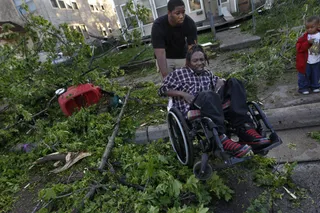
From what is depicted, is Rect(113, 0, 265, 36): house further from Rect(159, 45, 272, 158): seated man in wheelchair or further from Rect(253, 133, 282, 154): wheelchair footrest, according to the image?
Rect(253, 133, 282, 154): wheelchair footrest

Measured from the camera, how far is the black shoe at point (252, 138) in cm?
186

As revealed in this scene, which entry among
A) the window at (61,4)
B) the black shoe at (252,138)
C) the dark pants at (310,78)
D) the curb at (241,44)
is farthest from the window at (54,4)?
the black shoe at (252,138)

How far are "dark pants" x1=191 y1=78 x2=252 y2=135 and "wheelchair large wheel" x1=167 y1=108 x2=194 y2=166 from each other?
0.20m

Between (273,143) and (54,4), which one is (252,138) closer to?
(273,143)

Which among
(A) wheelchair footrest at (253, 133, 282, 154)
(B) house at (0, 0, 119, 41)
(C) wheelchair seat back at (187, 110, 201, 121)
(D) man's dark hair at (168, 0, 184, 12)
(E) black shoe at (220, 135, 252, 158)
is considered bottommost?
(A) wheelchair footrest at (253, 133, 282, 154)

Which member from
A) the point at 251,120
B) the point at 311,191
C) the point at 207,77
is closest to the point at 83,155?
the point at 207,77

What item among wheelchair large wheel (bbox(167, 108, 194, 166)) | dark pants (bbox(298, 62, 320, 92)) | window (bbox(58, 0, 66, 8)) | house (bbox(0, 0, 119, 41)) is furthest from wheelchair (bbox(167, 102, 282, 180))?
window (bbox(58, 0, 66, 8))

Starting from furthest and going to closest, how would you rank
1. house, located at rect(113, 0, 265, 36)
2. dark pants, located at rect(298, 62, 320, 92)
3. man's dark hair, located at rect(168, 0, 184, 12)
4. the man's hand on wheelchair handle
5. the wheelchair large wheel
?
1. house, located at rect(113, 0, 265, 36)
2. dark pants, located at rect(298, 62, 320, 92)
3. man's dark hair, located at rect(168, 0, 184, 12)
4. the man's hand on wheelchair handle
5. the wheelchair large wheel

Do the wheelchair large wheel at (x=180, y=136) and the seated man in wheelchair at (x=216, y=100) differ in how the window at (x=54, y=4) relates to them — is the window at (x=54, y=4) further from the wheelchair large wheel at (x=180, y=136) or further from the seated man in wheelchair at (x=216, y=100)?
the wheelchair large wheel at (x=180, y=136)

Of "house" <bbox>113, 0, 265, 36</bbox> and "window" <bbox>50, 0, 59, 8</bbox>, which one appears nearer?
"house" <bbox>113, 0, 265, 36</bbox>

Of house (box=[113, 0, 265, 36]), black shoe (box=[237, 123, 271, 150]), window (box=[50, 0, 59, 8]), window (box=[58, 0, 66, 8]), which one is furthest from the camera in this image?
window (box=[58, 0, 66, 8])

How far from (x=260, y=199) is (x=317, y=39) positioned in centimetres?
255

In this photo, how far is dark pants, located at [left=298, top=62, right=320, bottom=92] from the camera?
125 inches

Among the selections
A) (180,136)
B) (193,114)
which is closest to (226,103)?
(193,114)
